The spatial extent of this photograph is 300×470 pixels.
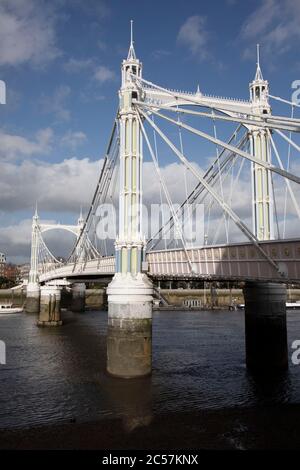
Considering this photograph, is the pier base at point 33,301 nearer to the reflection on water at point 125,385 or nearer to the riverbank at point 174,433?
the reflection on water at point 125,385

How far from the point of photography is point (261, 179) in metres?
32.1

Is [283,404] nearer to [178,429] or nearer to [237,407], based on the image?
[237,407]

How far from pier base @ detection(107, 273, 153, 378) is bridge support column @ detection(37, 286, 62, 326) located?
124ft

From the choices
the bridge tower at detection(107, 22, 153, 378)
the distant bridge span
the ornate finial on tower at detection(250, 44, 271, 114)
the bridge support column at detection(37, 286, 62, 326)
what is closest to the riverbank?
the bridge tower at detection(107, 22, 153, 378)

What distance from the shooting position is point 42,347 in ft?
136

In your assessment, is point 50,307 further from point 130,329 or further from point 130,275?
point 130,329

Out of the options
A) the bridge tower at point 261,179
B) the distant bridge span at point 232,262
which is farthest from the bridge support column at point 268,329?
the distant bridge span at point 232,262

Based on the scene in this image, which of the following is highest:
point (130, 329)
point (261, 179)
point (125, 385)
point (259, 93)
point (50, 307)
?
point (259, 93)

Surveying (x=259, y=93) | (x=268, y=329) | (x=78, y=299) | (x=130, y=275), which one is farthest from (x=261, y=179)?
(x=78, y=299)

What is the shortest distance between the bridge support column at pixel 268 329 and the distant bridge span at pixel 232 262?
423 centimetres

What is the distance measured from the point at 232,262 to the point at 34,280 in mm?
71452

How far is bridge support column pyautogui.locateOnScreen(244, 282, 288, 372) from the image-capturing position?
97.9ft

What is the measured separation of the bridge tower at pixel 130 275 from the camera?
25547 millimetres

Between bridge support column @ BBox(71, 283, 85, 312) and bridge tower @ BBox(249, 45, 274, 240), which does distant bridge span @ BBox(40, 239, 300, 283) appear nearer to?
bridge tower @ BBox(249, 45, 274, 240)
